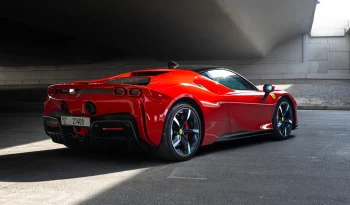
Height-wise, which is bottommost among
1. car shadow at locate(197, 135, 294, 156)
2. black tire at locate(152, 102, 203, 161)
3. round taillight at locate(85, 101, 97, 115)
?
car shadow at locate(197, 135, 294, 156)

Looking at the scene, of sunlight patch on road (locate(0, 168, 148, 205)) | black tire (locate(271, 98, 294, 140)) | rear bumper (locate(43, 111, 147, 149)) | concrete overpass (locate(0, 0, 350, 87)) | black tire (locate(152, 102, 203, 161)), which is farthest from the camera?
concrete overpass (locate(0, 0, 350, 87))

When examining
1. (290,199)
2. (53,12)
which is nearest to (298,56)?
(53,12)

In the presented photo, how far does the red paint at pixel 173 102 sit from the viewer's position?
4.61 m

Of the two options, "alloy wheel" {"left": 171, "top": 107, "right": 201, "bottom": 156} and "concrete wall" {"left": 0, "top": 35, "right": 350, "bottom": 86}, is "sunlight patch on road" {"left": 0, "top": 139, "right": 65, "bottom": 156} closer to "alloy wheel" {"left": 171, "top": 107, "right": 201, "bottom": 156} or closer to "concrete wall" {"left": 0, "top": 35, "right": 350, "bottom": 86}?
"alloy wheel" {"left": 171, "top": 107, "right": 201, "bottom": 156}

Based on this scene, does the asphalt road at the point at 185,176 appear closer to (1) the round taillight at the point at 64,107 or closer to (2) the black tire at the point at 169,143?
(2) the black tire at the point at 169,143

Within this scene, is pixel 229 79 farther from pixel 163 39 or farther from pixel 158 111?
pixel 163 39

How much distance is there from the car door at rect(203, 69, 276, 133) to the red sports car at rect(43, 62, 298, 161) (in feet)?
0.04

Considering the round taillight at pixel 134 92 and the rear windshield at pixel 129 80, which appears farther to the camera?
Result: the rear windshield at pixel 129 80

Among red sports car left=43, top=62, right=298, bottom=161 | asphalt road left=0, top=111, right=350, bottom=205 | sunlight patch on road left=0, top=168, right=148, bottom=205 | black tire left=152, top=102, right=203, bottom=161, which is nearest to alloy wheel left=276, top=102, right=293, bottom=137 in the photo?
asphalt road left=0, top=111, right=350, bottom=205

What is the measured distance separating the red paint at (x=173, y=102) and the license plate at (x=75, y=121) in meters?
0.06

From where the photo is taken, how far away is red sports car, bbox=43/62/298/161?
182 inches

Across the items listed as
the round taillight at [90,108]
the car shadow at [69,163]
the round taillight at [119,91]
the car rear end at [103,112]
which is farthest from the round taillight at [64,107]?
the round taillight at [119,91]

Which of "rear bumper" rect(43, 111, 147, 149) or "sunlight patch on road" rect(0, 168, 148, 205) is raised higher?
"rear bumper" rect(43, 111, 147, 149)

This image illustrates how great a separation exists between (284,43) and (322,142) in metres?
19.6
